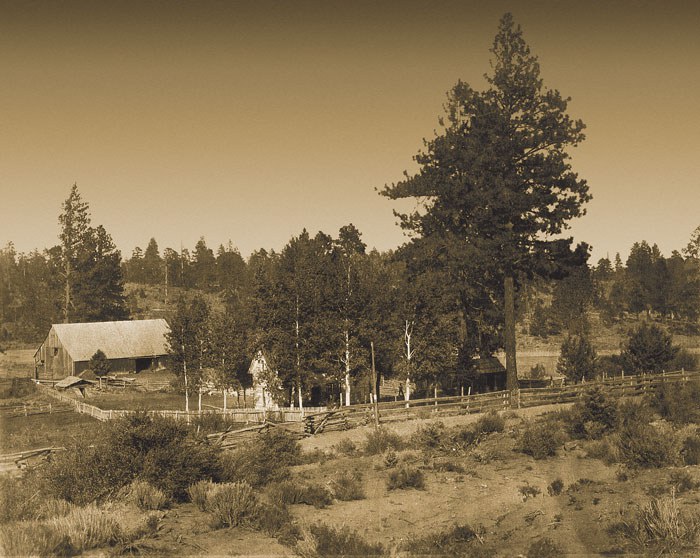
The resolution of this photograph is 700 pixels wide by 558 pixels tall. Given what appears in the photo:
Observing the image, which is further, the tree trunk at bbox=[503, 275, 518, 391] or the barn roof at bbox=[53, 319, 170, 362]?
the barn roof at bbox=[53, 319, 170, 362]

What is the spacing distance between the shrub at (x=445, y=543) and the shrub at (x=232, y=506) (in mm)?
3314

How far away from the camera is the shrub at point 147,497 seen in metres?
12.7

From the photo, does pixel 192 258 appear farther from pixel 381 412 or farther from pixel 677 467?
pixel 677 467

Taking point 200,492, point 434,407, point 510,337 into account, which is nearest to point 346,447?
point 434,407

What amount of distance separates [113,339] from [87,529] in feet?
196

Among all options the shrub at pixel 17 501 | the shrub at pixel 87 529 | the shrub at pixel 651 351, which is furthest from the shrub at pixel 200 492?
the shrub at pixel 651 351

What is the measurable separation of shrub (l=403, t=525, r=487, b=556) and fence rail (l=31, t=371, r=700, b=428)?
46.7ft

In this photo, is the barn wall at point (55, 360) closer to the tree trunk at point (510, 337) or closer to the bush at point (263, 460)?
the bush at point (263, 460)

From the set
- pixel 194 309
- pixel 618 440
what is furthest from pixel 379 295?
pixel 618 440

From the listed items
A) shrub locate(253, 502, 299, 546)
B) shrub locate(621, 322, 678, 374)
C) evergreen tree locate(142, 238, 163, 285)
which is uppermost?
evergreen tree locate(142, 238, 163, 285)

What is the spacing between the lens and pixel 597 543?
10688 millimetres

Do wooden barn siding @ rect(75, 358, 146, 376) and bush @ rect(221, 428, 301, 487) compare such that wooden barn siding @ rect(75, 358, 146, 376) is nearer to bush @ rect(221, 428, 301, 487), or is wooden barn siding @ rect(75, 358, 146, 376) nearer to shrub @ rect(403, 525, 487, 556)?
bush @ rect(221, 428, 301, 487)

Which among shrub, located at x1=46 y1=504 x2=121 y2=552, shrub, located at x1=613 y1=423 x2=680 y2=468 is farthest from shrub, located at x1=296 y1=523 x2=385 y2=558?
shrub, located at x1=613 y1=423 x2=680 y2=468

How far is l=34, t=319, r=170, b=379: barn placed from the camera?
63.0m
